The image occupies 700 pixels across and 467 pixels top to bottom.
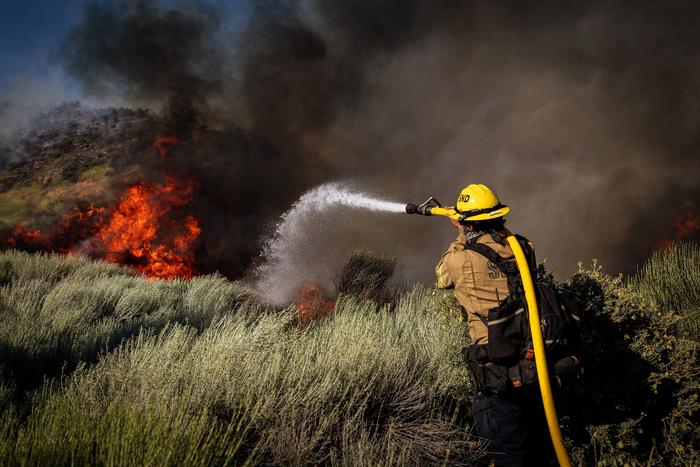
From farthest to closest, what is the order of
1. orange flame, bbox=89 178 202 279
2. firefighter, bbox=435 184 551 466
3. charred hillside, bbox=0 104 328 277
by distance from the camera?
1. charred hillside, bbox=0 104 328 277
2. orange flame, bbox=89 178 202 279
3. firefighter, bbox=435 184 551 466

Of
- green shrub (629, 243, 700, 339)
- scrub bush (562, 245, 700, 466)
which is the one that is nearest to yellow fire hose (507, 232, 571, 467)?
scrub bush (562, 245, 700, 466)

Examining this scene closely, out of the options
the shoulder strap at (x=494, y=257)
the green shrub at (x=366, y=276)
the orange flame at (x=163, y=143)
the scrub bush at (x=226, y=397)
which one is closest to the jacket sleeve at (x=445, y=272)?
the shoulder strap at (x=494, y=257)

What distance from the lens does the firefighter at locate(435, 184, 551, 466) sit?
102 inches

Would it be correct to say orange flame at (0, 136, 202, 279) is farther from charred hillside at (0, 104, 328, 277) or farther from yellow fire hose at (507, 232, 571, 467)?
yellow fire hose at (507, 232, 571, 467)

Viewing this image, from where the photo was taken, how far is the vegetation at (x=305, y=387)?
1.95 meters

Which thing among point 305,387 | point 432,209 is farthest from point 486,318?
point 305,387

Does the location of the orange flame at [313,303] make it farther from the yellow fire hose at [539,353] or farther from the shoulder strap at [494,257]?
the yellow fire hose at [539,353]

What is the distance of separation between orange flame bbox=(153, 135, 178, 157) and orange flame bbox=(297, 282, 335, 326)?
13038 mm

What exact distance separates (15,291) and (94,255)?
8.19 meters

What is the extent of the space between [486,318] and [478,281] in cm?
27

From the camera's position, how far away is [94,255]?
41.6 ft

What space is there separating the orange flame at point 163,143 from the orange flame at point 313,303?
13038mm

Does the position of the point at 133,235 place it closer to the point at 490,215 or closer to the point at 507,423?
the point at 490,215

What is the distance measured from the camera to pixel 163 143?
61.5 ft
